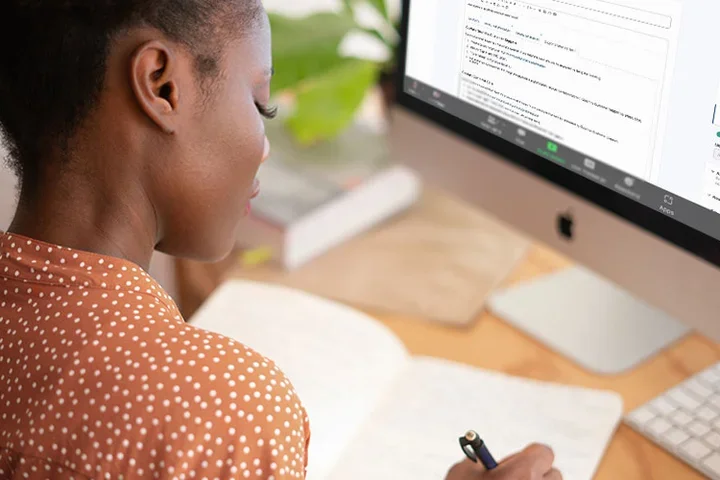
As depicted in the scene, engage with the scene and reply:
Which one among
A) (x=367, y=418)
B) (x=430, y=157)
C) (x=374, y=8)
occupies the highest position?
(x=374, y=8)

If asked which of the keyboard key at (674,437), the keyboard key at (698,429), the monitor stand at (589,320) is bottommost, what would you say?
the monitor stand at (589,320)

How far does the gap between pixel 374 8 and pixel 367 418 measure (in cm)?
57

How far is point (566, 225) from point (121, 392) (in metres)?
0.46

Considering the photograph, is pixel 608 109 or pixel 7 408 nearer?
pixel 7 408

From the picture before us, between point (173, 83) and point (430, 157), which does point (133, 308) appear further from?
point (430, 157)

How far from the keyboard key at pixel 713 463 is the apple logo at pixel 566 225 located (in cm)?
23

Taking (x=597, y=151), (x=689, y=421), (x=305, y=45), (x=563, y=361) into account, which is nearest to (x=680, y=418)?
(x=689, y=421)

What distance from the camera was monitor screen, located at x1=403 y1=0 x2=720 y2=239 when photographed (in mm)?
626

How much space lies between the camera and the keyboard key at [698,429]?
2.31 feet

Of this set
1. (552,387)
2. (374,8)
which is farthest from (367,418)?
(374,8)

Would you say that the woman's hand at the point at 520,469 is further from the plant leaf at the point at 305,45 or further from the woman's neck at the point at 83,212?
the plant leaf at the point at 305,45

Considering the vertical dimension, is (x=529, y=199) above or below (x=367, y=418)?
above

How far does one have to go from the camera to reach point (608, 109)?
681 mm

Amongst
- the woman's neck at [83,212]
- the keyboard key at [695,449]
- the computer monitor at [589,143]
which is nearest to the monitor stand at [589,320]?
the computer monitor at [589,143]
